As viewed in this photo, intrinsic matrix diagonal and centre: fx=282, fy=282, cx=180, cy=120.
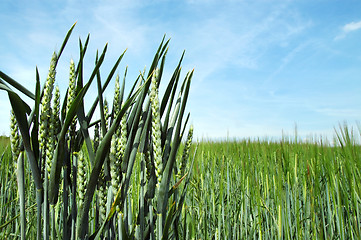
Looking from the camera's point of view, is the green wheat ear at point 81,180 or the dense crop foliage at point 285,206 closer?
the green wheat ear at point 81,180

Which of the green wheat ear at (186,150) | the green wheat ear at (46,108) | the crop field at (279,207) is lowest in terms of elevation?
the crop field at (279,207)

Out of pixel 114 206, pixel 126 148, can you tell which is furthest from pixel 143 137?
pixel 114 206

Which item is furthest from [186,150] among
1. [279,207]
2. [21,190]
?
[279,207]

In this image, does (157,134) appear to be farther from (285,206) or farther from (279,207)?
(285,206)

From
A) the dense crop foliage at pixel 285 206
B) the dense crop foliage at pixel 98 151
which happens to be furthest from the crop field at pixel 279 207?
the dense crop foliage at pixel 98 151

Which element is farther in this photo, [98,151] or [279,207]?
[279,207]

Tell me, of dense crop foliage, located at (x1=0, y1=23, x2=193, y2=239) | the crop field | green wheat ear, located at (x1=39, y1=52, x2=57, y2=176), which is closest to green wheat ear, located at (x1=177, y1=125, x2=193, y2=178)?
dense crop foliage, located at (x1=0, y1=23, x2=193, y2=239)

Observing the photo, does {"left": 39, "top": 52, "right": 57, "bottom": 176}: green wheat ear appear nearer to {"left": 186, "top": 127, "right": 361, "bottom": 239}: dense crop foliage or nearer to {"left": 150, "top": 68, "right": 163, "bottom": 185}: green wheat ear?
{"left": 150, "top": 68, "right": 163, "bottom": 185}: green wheat ear

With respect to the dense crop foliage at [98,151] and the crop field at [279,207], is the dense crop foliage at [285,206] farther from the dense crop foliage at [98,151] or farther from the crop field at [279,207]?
the dense crop foliage at [98,151]

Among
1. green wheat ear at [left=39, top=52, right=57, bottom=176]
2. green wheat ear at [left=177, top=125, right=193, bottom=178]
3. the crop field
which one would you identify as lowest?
the crop field

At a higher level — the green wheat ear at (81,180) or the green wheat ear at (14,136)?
the green wheat ear at (14,136)

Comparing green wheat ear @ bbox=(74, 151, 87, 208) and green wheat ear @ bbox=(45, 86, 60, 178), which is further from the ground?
green wheat ear @ bbox=(45, 86, 60, 178)

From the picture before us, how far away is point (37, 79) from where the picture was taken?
526 mm

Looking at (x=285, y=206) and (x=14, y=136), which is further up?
(x=14, y=136)
